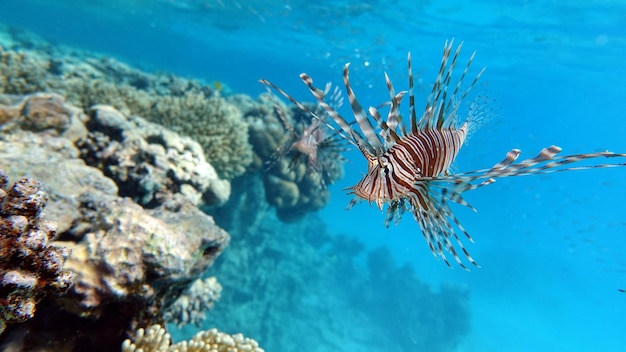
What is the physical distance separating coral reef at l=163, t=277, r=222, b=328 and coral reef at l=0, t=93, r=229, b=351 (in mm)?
1856

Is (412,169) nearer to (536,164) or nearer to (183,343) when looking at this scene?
(536,164)

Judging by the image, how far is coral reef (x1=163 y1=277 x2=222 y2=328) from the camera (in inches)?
180

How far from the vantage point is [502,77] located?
27.9 metres

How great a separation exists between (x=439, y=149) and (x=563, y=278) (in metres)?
46.1

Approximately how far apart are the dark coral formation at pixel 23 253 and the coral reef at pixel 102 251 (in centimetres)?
76

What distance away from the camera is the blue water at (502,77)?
746 inches

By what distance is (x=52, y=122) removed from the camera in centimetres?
399

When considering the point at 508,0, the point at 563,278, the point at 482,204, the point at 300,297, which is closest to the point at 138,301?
the point at 300,297

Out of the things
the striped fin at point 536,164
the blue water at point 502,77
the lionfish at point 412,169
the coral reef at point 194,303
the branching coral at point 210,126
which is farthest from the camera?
the blue water at point 502,77

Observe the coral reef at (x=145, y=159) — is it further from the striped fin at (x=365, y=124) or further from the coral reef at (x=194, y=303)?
the striped fin at (x=365, y=124)

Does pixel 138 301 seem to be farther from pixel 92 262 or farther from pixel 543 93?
pixel 543 93

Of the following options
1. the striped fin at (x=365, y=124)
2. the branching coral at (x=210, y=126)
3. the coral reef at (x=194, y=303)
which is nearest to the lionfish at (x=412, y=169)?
the striped fin at (x=365, y=124)

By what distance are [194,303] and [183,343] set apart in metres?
2.66

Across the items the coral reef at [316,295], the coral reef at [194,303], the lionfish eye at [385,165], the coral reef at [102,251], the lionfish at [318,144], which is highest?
the lionfish at [318,144]
